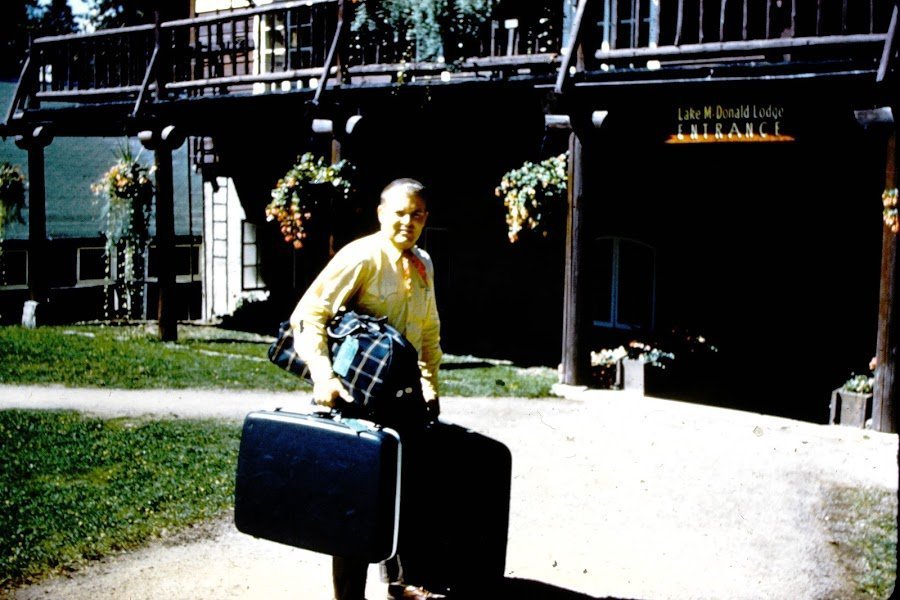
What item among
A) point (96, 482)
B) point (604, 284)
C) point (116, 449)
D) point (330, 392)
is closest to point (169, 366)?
point (116, 449)

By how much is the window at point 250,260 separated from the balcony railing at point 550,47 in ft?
8.83

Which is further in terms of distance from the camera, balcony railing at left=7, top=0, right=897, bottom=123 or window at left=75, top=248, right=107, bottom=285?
window at left=75, top=248, right=107, bottom=285

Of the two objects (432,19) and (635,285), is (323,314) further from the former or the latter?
(635,285)

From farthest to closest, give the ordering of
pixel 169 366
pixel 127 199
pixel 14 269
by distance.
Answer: pixel 14 269 < pixel 127 199 < pixel 169 366

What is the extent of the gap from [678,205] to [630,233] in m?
0.76

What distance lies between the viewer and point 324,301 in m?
4.07

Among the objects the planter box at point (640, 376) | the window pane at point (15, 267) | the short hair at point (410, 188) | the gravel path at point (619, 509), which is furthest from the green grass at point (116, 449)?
the window pane at point (15, 267)

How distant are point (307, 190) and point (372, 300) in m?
7.92

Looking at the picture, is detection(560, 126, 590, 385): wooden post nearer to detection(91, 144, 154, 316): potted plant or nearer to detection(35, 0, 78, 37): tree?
detection(91, 144, 154, 316): potted plant

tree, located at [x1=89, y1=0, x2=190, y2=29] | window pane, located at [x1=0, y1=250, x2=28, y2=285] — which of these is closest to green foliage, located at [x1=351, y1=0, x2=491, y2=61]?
window pane, located at [x1=0, y1=250, x2=28, y2=285]

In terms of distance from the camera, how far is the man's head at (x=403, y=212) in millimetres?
4219

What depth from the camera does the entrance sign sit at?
9297 mm

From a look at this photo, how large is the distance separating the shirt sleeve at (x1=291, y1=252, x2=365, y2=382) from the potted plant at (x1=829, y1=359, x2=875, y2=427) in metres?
6.36

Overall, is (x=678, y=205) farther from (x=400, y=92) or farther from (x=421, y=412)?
(x=421, y=412)
